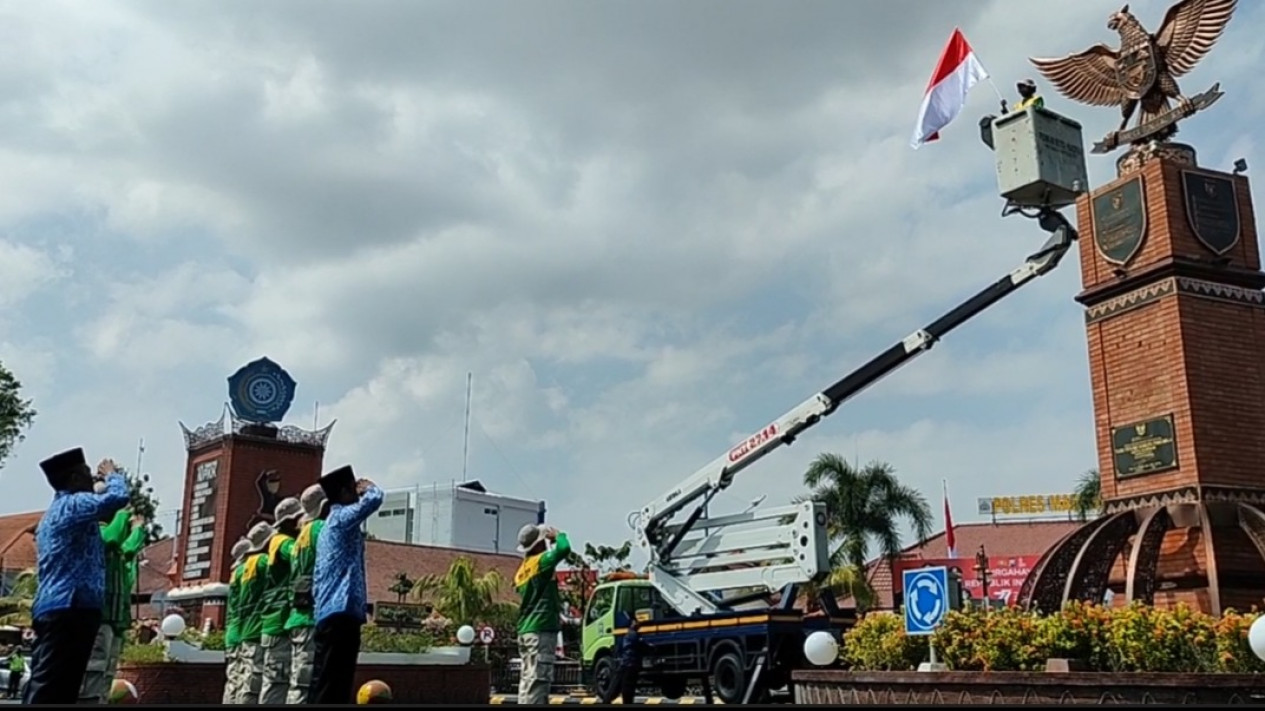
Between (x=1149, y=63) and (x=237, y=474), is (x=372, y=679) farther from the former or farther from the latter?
(x=237, y=474)

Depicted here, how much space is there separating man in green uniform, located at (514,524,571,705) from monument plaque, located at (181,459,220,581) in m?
24.6

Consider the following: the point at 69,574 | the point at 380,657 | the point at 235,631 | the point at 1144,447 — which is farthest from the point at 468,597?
A: the point at 69,574

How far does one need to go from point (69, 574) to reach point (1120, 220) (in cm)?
1109

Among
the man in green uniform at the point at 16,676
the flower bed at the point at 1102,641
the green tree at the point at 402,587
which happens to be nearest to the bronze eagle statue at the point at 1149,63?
the flower bed at the point at 1102,641

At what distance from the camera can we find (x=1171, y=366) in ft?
39.5

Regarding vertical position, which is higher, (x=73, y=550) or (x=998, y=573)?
(x=998, y=573)

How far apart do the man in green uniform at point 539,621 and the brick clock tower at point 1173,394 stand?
529 centimetres

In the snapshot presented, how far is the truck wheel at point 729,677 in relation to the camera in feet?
52.0

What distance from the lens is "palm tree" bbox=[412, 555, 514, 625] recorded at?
32281 millimetres

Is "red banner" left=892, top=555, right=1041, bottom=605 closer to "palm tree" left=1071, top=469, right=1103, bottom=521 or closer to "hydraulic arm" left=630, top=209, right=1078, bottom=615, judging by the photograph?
"palm tree" left=1071, top=469, right=1103, bottom=521

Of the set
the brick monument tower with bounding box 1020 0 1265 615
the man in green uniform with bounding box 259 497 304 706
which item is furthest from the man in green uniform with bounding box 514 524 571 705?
the brick monument tower with bounding box 1020 0 1265 615

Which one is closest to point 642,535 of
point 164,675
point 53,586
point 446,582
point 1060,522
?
point 164,675

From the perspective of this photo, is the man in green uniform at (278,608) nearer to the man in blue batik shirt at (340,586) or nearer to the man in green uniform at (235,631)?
the man in green uniform at (235,631)

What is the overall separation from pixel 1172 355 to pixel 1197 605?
2.55 meters
